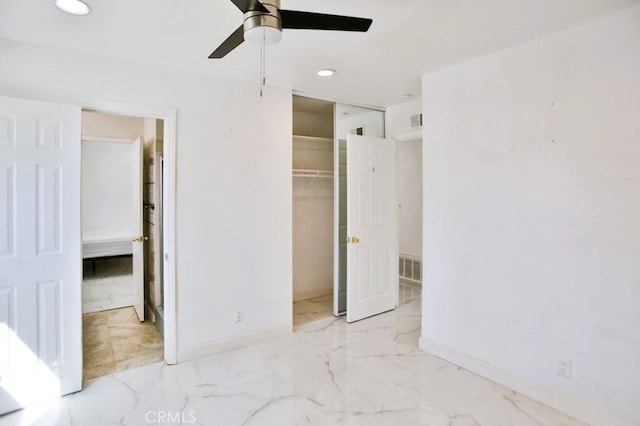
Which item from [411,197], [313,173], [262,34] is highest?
[262,34]

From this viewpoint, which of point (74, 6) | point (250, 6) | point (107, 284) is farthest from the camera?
point (107, 284)

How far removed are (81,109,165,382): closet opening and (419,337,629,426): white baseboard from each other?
98.8 inches

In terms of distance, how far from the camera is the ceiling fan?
1603mm

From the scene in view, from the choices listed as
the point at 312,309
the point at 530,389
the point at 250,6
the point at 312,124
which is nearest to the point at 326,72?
the point at 250,6

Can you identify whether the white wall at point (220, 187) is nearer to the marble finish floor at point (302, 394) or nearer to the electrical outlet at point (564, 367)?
the marble finish floor at point (302, 394)

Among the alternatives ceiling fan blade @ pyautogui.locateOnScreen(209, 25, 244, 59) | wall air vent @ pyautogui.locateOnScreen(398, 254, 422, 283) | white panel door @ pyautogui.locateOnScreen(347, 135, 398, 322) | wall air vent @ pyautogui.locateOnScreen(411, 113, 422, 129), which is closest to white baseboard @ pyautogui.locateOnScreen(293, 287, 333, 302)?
white panel door @ pyautogui.locateOnScreen(347, 135, 398, 322)

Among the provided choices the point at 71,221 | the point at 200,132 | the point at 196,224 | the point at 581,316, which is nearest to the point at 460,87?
the point at 581,316

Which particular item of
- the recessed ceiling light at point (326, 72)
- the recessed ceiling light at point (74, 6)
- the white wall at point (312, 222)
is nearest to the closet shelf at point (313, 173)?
the white wall at point (312, 222)

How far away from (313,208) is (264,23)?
3410 mm

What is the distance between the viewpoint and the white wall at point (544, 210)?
2.16m

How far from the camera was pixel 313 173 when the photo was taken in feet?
15.7

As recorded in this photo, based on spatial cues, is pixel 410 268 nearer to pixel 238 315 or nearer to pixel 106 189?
pixel 238 315

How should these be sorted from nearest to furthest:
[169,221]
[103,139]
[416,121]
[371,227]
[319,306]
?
[169,221], [416,121], [371,227], [103,139], [319,306]

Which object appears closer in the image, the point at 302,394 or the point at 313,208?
the point at 302,394
